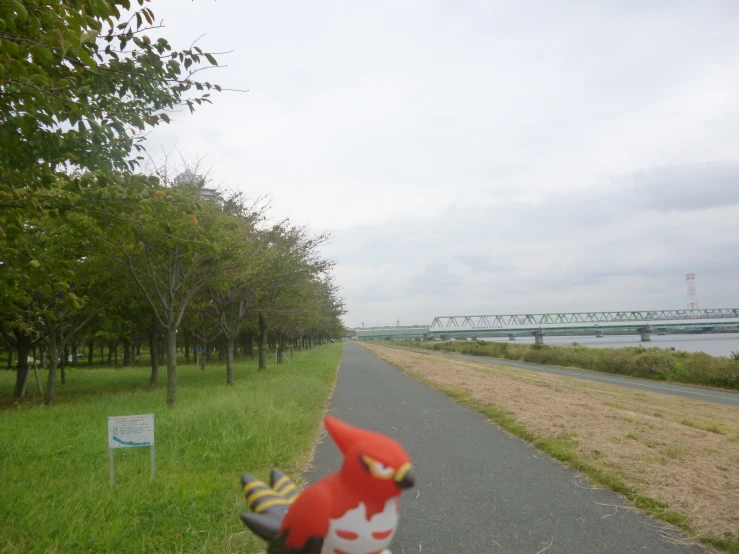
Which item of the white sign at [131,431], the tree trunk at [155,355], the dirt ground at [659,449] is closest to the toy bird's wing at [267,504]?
the white sign at [131,431]

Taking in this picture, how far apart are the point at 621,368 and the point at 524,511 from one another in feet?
98.2

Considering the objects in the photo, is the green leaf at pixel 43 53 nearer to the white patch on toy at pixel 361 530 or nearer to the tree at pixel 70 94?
the tree at pixel 70 94

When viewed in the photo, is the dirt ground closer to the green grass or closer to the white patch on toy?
the green grass

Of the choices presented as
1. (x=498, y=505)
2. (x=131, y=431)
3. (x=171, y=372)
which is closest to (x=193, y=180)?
(x=171, y=372)

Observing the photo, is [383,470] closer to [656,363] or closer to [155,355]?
[155,355]

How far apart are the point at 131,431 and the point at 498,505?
4142 mm

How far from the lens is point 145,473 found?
5516 mm

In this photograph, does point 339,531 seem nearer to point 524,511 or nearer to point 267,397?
point 524,511

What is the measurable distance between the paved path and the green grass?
3.61ft

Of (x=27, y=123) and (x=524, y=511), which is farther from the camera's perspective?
(x=524, y=511)

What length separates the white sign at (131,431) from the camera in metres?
5.09

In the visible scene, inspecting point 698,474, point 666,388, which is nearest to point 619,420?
point 698,474

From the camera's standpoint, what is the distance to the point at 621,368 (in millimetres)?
30672

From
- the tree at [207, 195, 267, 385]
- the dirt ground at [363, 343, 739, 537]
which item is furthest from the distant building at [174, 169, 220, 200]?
the dirt ground at [363, 343, 739, 537]
